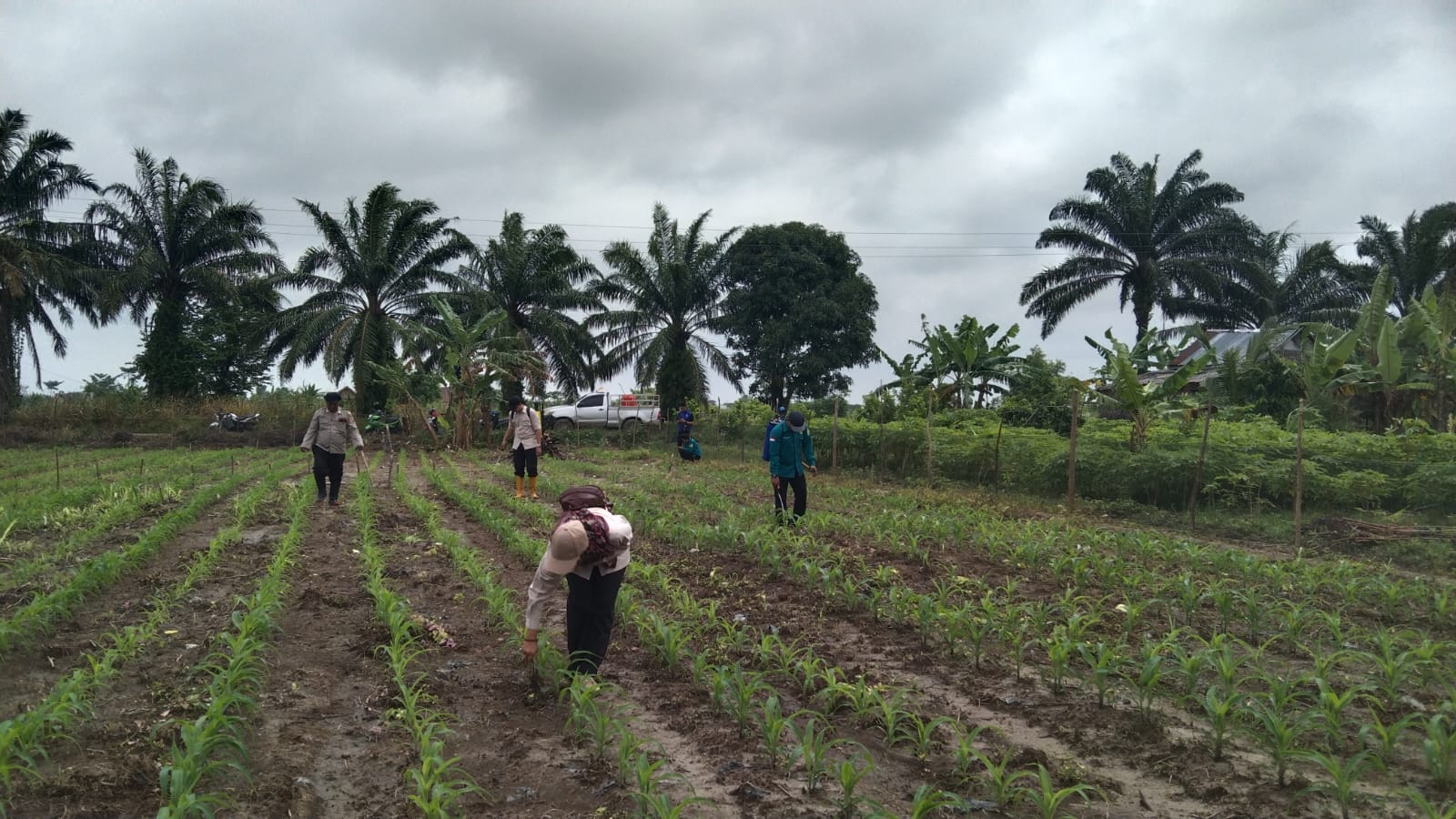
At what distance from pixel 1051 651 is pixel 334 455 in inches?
398

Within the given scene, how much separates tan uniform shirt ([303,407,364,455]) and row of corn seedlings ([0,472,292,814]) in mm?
3986

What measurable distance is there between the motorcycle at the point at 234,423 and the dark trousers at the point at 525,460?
68.5 ft

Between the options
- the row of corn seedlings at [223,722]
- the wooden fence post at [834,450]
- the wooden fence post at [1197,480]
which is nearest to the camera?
the row of corn seedlings at [223,722]

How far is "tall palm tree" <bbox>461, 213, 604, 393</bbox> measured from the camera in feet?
97.5

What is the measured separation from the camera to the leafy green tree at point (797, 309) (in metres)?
35.7

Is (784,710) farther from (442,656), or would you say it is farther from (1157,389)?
(1157,389)

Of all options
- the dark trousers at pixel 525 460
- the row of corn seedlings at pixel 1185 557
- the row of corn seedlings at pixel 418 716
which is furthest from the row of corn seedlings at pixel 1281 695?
the dark trousers at pixel 525 460

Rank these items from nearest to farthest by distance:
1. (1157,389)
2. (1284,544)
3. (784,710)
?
1. (784,710)
2. (1284,544)
3. (1157,389)

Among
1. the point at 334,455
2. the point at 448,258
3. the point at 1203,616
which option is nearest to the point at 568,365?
the point at 448,258

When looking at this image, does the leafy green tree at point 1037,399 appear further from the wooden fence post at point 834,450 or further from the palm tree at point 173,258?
the palm tree at point 173,258

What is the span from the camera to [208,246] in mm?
29234

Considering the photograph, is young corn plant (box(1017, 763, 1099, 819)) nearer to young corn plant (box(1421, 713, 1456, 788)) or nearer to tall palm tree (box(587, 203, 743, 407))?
young corn plant (box(1421, 713, 1456, 788))

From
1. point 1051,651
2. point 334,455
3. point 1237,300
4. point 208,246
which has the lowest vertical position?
point 1051,651

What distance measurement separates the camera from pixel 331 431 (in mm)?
11258
